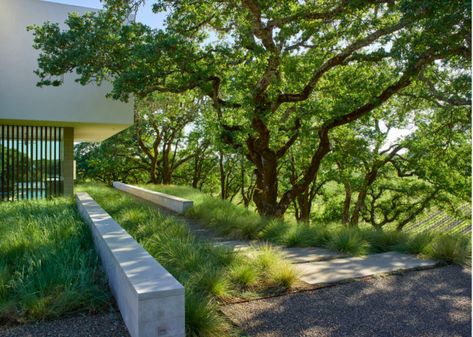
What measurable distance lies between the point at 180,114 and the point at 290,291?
1789cm

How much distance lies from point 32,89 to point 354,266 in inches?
504

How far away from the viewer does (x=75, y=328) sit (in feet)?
11.3

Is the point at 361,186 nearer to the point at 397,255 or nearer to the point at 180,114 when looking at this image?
the point at 180,114

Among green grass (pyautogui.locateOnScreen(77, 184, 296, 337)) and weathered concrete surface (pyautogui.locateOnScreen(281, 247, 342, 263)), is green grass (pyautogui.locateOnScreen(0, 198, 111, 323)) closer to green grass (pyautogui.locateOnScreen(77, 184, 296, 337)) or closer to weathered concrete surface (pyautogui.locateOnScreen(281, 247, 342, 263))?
green grass (pyautogui.locateOnScreen(77, 184, 296, 337))

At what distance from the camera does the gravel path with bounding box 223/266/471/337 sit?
3.54 m

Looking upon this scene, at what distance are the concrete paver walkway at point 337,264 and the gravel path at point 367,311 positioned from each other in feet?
0.97

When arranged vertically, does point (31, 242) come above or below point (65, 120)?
below

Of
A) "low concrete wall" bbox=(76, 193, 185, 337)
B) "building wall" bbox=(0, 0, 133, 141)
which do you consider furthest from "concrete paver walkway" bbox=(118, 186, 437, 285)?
"building wall" bbox=(0, 0, 133, 141)

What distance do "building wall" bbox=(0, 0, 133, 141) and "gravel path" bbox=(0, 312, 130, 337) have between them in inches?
486

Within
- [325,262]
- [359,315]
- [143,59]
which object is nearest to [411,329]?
[359,315]

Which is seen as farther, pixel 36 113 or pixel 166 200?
pixel 36 113

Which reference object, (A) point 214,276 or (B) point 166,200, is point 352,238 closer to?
(A) point 214,276

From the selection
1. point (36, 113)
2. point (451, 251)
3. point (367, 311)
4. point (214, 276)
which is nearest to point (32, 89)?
point (36, 113)

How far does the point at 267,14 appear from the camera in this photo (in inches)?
345
